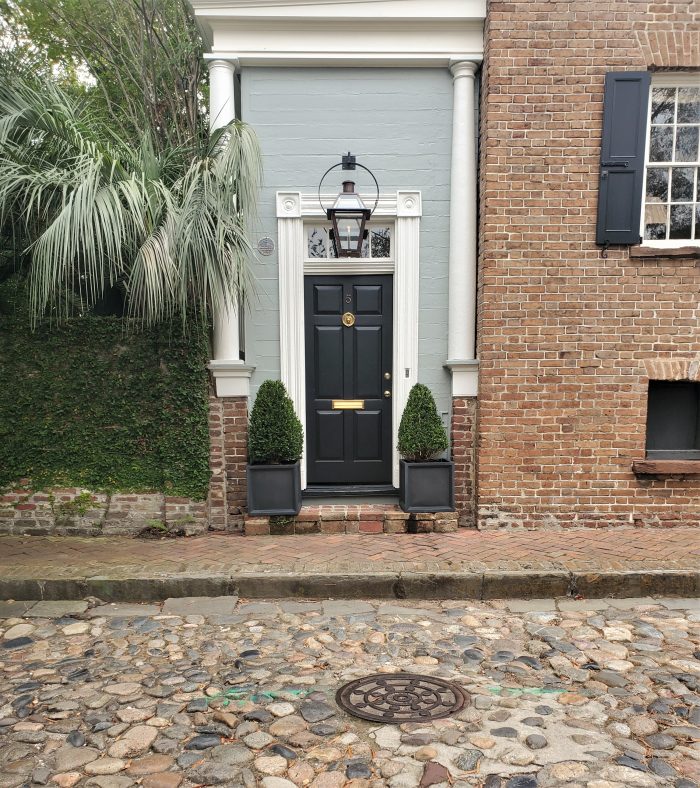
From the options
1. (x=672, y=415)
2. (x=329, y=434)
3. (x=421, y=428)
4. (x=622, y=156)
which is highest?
(x=622, y=156)

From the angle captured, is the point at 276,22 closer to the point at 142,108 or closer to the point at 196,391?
the point at 142,108

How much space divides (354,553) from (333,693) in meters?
1.97

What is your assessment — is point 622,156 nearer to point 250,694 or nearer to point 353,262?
point 353,262

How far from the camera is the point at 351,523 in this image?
5.70 m

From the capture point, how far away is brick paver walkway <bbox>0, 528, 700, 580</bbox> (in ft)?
15.3

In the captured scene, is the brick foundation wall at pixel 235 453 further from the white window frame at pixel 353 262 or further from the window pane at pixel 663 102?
the window pane at pixel 663 102

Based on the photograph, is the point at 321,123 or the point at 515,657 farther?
the point at 321,123

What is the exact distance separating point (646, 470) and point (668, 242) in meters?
2.20

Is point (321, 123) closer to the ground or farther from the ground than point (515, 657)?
farther from the ground

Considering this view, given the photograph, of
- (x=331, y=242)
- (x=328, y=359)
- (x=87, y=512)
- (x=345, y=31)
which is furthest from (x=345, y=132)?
(x=87, y=512)

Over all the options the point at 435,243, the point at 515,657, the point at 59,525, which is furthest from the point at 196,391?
the point at 515,657

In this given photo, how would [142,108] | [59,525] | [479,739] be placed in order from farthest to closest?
[142,108]
[59,525]
[479,739]

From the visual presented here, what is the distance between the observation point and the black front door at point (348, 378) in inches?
242

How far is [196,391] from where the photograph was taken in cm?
561
